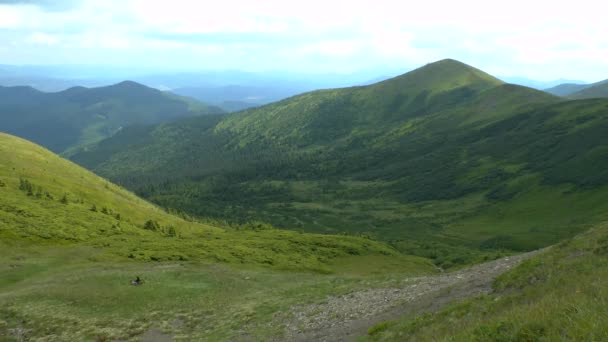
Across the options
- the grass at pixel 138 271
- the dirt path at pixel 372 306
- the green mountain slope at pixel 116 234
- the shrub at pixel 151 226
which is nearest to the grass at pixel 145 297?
the grass at pixel 138 271

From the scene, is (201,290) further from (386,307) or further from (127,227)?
(127,227)

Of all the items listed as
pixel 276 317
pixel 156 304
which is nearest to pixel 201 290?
pixel 156 304

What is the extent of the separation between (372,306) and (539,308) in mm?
18484

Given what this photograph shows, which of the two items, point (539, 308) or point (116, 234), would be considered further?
point (116, 234)

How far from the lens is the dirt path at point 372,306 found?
29.4 meters

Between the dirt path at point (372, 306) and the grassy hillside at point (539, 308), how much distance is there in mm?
2700

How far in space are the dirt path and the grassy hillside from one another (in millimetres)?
2700

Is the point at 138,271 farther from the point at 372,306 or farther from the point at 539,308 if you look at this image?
the point at 539,308

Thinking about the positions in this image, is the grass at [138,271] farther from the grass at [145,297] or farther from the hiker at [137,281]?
the hiker at [137,281]

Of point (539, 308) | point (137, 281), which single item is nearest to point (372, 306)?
point (539, 308)

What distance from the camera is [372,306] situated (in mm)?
33719

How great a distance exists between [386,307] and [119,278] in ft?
109

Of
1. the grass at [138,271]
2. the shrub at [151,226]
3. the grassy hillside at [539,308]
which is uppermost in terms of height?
the grassy hillside at [539,308]

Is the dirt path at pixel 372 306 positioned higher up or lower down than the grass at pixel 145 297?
higher up
